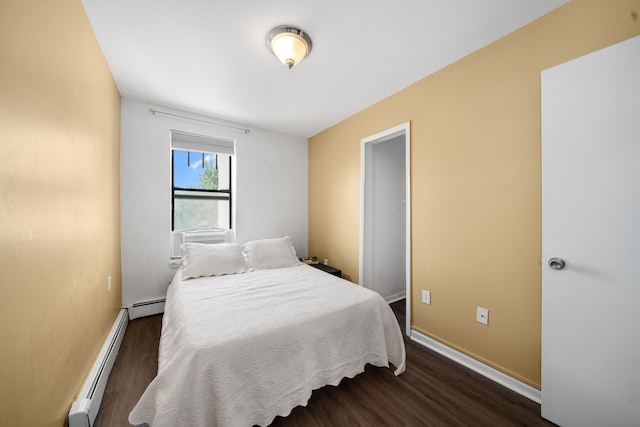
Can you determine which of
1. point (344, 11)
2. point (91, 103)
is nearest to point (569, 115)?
point (344, 11)

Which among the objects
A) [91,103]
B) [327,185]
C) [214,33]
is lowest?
[327,185]

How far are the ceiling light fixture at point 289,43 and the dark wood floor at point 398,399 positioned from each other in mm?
2344

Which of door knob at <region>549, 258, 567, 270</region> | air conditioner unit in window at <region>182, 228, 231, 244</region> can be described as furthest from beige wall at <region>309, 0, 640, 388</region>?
air conditioner unit in window at <region>182, 228, 231, 244</region>

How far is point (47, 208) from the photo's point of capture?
105 cm

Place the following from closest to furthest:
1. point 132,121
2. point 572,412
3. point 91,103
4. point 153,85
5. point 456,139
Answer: point 572,412 → point 91,103 → point 456,139 → point 153,85 → point 132,121

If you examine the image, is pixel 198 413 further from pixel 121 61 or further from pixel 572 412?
pixel 121 61

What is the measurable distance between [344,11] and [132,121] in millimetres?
2568

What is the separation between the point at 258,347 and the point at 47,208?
120 centimetres

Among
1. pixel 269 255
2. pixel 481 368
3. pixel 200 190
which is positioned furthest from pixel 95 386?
pixel 481 368

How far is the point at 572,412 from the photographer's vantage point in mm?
1317

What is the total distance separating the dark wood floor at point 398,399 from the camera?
4.58ft

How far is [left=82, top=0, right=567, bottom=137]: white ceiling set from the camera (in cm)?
147

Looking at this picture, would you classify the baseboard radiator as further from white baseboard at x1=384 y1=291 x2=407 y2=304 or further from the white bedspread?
white baseboard at x1=384 y1=291 x2=407 y2=304

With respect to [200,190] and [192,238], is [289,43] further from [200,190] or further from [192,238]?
[192,238]
